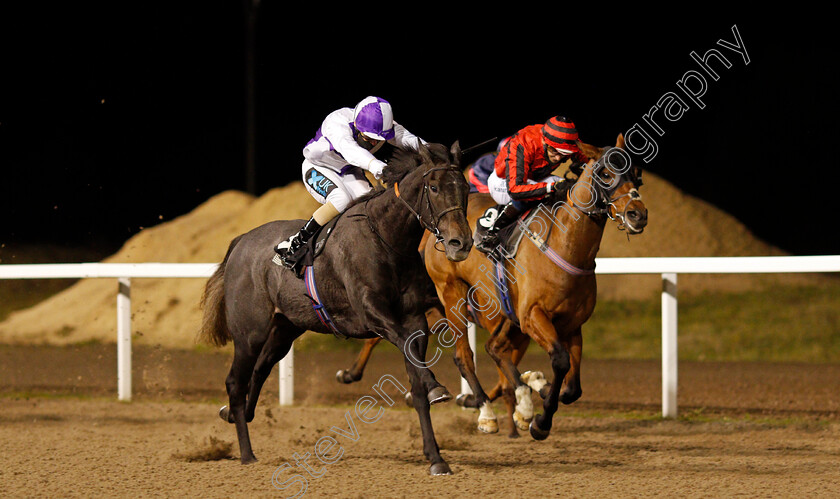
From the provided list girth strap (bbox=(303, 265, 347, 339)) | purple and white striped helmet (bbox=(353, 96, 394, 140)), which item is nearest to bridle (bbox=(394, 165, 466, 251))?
purple and white striped helmet (bbox=(353, 96, 394, 140))

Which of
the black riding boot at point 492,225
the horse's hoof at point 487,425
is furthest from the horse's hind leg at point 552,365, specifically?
the black riding boot at point 492,225

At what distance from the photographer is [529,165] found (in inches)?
234

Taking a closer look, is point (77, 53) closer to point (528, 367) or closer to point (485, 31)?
point (485, 31)

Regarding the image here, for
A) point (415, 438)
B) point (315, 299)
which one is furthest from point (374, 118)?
point (415, 438)

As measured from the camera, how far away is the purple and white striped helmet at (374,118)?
16.5 ft

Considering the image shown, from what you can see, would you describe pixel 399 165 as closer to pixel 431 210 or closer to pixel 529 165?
pixel 431 210

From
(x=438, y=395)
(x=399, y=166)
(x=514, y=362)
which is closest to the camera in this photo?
(x=438, y=395)

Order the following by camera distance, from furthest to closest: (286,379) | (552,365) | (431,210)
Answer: (286,379)
(552,365)
(431,210)

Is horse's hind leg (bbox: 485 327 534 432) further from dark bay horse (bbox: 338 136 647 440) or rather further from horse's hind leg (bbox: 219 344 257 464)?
horse's hind leg (bbox: 219 344 257 464)

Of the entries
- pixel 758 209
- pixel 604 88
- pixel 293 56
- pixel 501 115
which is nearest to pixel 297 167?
pixel 293 56

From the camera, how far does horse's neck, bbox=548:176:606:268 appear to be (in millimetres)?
5395

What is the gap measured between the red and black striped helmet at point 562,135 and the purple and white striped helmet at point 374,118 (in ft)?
→ 3.85

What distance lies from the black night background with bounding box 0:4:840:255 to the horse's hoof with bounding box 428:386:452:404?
39.3 feet

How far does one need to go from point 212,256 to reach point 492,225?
6.89m
